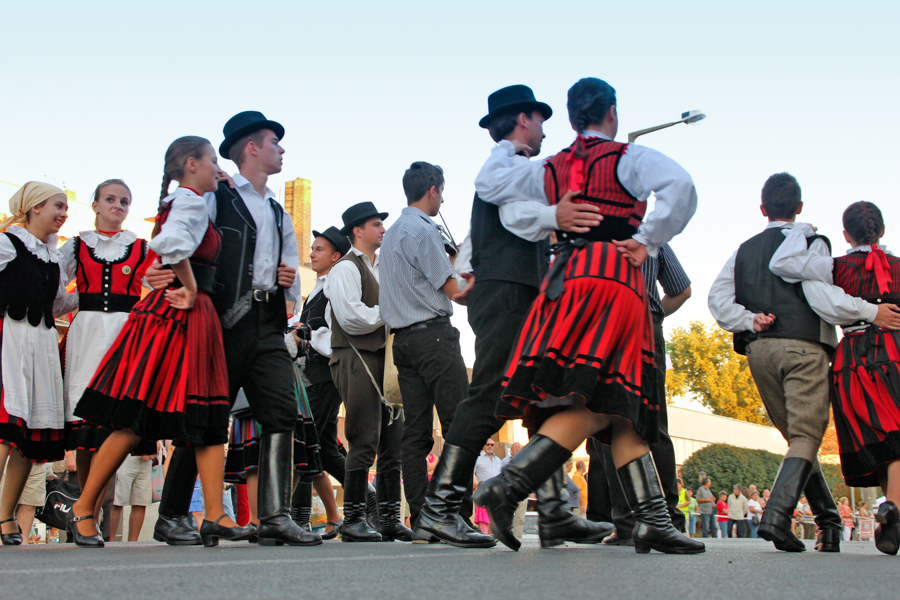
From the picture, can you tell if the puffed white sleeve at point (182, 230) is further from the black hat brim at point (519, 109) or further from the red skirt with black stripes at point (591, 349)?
the red skirt with black stripes at point (591, 349)

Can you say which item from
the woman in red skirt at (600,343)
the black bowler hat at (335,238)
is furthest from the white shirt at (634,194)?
the black bowler hat at (335,238)

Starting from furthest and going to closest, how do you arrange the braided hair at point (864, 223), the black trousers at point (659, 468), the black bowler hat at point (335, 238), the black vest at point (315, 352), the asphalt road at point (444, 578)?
the black bowler hat at point (335, 238) → the black vest at point (315, 352) → the braided hair at point (864, 223) → the black trousers at point (659, 468) → the asphalt road at point (444, 578)

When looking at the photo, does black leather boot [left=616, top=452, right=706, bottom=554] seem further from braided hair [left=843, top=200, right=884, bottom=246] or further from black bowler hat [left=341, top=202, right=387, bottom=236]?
black bowler hat [left=341, top=202, right=387, bottom=236]

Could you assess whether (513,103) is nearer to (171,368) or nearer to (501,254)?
(501,254)

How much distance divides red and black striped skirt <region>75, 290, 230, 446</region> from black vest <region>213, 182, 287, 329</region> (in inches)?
6.7

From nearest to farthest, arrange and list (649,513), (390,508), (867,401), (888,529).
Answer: (649,513), (888,529), (867,401), (390,508)

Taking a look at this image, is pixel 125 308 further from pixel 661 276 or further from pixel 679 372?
pixel 679 372

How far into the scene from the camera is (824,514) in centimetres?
543

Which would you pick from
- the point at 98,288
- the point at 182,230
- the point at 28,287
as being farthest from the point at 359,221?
the point at 182,230

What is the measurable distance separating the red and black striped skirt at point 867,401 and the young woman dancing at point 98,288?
4.34 m

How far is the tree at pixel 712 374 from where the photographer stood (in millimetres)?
67188

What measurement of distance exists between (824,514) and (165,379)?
3.70m

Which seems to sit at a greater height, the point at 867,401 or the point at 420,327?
the point at 420,327

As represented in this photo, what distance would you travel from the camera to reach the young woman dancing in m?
6.04
